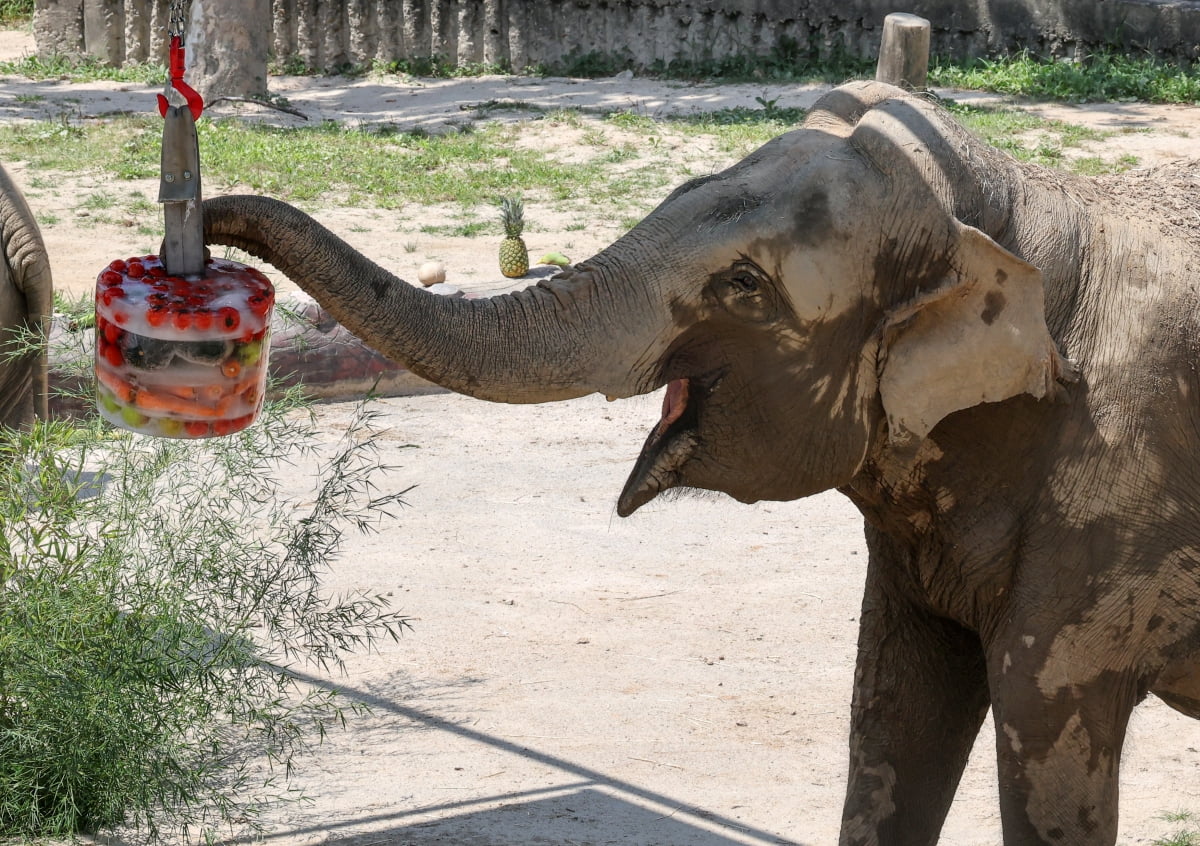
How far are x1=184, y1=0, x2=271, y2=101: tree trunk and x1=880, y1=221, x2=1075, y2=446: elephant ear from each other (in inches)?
521

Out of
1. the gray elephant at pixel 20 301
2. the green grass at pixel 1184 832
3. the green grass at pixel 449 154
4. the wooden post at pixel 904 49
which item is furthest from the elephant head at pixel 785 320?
the green grass at pixel 449 154

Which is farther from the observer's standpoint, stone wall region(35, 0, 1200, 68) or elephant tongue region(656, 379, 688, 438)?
stone wall region(35, 0, 1200, 68)

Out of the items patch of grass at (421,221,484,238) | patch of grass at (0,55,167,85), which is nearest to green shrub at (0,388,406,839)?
patch of grass at (421,221,484,238)

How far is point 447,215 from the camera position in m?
11.5

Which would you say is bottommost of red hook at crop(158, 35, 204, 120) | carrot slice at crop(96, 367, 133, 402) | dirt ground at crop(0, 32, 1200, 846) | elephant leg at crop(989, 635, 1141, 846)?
dirt ground at crop(0, 32, 1200, 846)

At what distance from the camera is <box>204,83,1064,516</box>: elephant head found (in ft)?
8.80

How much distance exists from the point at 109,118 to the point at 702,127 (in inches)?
209

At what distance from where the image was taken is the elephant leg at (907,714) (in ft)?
11.4

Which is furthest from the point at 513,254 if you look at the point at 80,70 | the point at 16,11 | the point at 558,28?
the point at 16,11

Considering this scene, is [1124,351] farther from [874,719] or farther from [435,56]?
[435,56]

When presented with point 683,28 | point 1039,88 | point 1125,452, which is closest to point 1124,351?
point 1125,452

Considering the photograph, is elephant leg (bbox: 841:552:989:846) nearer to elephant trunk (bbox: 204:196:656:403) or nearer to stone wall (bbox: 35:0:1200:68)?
elephant trunk (bbox: 204:196:656:403)

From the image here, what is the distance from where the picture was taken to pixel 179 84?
2430 millimetres

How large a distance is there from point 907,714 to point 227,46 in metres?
13.1
